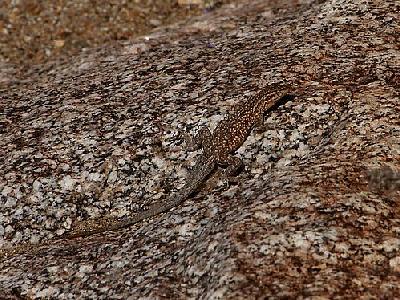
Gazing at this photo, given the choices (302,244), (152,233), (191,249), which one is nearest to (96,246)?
(152,233)

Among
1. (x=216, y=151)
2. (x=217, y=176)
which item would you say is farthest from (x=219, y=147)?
(x=217, y=176)

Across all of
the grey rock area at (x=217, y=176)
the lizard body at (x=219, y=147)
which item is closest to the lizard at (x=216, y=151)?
the lizard body at (x=219, y=147)

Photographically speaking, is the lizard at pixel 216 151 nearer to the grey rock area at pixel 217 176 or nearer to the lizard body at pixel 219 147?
the lizard body at pixel 219 147

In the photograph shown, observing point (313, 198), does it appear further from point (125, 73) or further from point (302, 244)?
point (125, 73)

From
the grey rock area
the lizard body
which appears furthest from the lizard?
the grey rock area

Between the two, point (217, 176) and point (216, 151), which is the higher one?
point (216, 151)

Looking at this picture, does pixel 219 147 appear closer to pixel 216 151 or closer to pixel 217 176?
pixel 216 151
